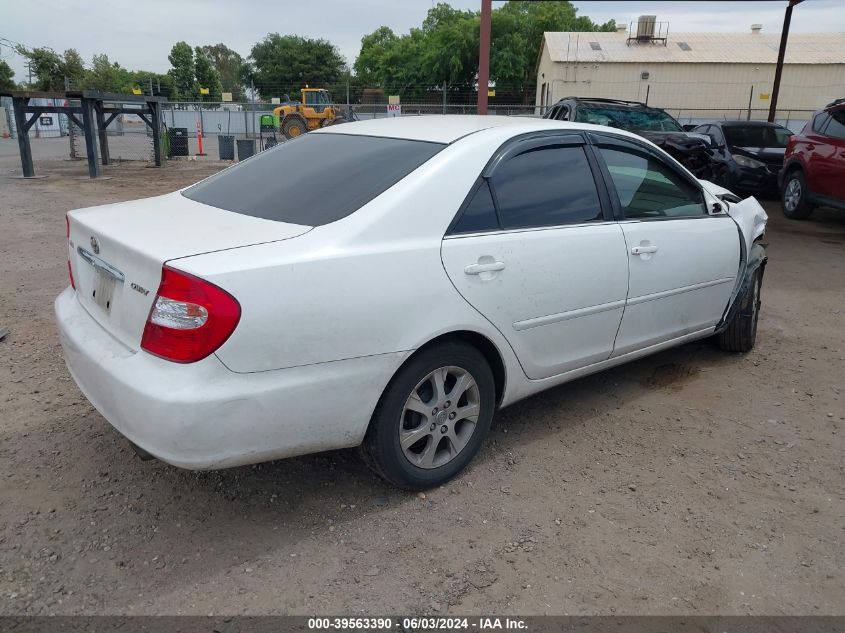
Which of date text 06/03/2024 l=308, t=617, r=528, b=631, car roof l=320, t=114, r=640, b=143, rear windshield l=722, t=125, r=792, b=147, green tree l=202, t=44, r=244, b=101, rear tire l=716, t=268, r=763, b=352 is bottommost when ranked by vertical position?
date text 06/03/2024 l=308, t=617, r=528, b=631

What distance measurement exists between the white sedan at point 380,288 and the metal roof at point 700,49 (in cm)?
4075

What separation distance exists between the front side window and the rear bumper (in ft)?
5.96

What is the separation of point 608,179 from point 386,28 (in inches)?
3180

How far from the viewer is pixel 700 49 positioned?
4322 cm

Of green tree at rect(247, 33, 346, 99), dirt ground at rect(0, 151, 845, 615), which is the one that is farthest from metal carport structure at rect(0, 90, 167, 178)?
green tree at rect(247, 33, 346, 99)

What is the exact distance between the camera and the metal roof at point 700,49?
135 ft

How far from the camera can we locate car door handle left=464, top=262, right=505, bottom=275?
9.45ft

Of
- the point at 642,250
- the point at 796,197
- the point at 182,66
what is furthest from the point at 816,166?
the point at 182,66

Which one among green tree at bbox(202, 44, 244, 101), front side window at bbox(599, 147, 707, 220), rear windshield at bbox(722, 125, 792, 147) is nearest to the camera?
front side window at bbox(599, 147, 707, 220)

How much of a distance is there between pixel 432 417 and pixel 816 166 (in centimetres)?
956

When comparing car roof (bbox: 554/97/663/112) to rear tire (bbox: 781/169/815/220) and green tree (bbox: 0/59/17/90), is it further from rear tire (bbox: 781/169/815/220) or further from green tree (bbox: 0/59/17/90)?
green tree (bbox: 0/59/17/90)

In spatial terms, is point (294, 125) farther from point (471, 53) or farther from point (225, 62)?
point (225, 62)

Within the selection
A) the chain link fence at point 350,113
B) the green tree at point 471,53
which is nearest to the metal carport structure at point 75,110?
the chain link fence at point 350,113

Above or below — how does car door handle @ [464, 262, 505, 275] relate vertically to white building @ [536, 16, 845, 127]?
→ below
